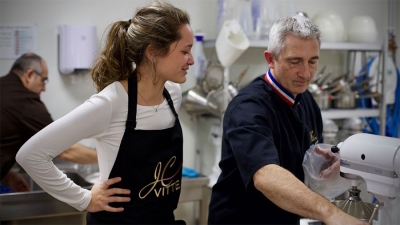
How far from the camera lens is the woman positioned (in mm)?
1475

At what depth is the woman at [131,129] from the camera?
1475mm

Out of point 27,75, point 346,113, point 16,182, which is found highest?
point 27,75

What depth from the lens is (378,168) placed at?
121cm

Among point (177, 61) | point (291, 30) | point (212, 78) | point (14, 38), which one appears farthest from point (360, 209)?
point (14, 38)

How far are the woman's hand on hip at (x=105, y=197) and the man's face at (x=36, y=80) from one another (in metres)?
1.19

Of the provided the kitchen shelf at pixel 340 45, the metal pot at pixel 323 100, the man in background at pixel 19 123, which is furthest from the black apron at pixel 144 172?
the metal pot at pixel 323 100

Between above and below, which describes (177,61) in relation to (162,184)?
above

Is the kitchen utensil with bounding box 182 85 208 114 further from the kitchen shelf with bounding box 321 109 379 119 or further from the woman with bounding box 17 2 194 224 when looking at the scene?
the woman with bounding box 17 2 194 224

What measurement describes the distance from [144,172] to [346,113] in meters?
2.07

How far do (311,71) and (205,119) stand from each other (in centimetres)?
154

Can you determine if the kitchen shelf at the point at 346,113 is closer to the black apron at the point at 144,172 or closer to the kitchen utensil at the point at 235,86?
the kitchen utensil at the point at 235,86

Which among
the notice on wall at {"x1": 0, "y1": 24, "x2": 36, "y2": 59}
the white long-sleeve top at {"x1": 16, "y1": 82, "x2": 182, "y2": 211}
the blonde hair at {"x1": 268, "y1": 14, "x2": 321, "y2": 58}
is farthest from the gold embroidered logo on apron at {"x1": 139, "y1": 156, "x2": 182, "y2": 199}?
the notice on wall at {"x1": 0, "y1": 24, "x2": 36, "y2": 59}

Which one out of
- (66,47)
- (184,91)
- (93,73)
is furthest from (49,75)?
(93,73)

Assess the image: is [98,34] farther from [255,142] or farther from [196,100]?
[255,142]
